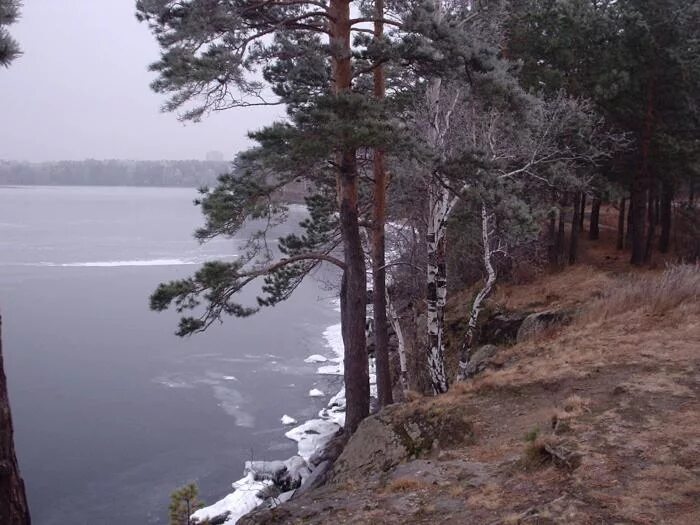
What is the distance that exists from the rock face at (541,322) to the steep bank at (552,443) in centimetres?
163

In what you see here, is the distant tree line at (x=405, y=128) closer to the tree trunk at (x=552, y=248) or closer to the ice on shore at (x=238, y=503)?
the tree trunk at (x=552, y=248)

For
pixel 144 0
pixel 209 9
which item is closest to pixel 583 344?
pixel 209 9

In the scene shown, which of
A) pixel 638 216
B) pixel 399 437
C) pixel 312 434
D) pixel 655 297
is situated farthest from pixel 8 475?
pixel 638 216

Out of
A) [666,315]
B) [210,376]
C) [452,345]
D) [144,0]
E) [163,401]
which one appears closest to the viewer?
[144,0]

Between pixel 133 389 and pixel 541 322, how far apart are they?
11.9 meters

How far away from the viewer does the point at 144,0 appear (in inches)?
307

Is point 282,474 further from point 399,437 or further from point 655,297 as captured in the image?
point 655,297

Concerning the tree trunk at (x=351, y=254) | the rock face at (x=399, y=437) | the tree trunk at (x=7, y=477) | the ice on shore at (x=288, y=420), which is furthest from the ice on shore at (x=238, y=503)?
the tree trunk at (x=7, y=477)

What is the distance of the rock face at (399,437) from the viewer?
282 inches

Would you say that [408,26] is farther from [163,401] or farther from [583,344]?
[163,401]

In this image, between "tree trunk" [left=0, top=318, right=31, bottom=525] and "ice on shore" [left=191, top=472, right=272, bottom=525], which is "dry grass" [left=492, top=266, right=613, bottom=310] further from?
"tree trunk" [left=0, top=318, right=31, bottom=525]

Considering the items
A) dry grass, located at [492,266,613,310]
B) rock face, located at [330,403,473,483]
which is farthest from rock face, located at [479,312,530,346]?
rock face, located at [330,403,473,483]

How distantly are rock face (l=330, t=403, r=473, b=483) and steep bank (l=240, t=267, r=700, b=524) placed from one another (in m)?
0.02

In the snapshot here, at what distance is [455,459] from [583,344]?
3.84m
